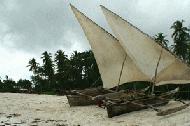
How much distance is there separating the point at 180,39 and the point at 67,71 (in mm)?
22480

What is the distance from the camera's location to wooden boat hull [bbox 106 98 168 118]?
26.5 meters

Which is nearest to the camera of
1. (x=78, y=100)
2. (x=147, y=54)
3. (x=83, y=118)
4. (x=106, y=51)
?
(x=83, y=118)

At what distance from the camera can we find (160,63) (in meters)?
26.8

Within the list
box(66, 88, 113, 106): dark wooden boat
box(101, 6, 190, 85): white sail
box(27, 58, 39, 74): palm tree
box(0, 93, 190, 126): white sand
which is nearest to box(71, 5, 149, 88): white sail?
box(101, 6, 190, 85): white sail

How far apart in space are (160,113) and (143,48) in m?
5.11

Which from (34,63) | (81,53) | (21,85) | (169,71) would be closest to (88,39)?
(169,71)

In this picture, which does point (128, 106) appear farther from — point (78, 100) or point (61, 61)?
point (61, 61)

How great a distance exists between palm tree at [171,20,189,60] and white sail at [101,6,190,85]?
37.2m

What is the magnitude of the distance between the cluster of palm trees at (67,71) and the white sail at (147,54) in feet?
148

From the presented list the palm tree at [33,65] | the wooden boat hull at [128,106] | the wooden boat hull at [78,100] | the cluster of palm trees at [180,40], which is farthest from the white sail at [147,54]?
the palm tree at [33,65]

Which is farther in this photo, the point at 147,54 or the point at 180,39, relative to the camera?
the point at 180,39

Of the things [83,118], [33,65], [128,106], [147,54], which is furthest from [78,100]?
[33,65]

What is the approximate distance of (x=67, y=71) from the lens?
254 ft

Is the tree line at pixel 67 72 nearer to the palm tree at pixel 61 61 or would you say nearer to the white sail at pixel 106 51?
the palm tree at pixel 61 61
